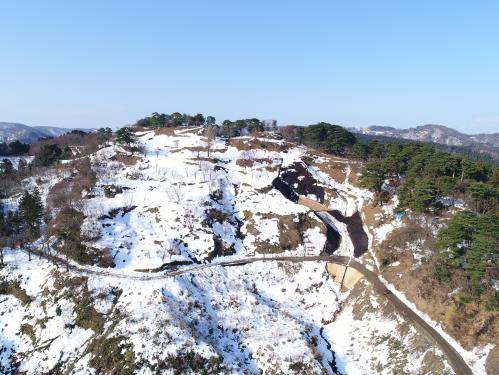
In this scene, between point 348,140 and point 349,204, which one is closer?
point 349,204

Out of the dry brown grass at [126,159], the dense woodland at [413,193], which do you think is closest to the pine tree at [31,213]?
the dense woodland at [413,193]

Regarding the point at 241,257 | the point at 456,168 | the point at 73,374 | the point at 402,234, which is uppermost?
the point at 456,168

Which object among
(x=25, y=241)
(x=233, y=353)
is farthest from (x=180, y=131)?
(x=233, y=353)

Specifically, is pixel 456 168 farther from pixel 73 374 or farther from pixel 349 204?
pixel 73 374

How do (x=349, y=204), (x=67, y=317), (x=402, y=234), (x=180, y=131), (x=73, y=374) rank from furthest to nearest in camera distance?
(x=180, y=131) → (x=349, y=204) → (x=402, y=234) → (x=67, y=317) → (x=73, y=374)

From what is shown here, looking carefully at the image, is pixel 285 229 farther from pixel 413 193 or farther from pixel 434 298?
pixel 434 298

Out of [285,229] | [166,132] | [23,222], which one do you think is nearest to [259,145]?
[166,132]

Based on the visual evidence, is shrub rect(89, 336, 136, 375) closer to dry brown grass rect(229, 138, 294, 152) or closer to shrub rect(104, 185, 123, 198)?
shrub rect(104, 185, 123, 198)
